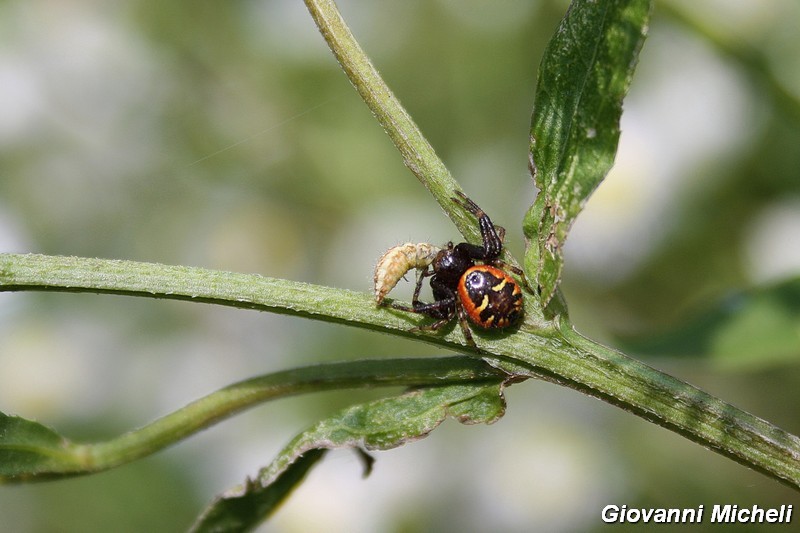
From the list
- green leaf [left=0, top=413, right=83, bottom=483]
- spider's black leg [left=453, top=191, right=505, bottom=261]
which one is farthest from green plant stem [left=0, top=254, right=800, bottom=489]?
green leaf [left=0, top=413, right=83, bottom=483]

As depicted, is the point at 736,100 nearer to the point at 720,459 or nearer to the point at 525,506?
the point at 720,459

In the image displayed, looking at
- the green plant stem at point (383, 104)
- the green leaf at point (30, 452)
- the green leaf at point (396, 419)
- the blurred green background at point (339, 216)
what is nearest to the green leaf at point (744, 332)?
the blurred green background at point (339, 216)

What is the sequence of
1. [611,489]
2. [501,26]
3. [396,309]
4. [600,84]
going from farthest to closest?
[501,26]
[611,489]
[396,309]
[600,84]

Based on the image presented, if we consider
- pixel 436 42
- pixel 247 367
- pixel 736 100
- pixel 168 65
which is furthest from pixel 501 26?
pixel 247 367

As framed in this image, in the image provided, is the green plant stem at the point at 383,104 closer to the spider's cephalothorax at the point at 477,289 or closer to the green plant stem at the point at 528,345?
the spider's cephalothorax at the point at 477,289

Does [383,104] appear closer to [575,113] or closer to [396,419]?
[575,113]

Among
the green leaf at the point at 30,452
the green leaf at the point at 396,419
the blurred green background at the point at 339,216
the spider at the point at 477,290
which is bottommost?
the green leaf at the point at 30,452

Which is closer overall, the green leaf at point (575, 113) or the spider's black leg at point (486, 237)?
the green leaf at point (575, 113)
